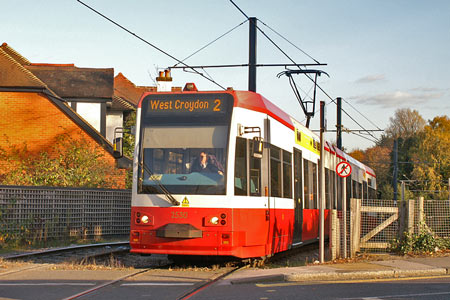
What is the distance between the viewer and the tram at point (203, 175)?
1244cm

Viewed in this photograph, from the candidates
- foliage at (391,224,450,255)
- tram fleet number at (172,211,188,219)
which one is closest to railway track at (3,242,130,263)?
tram fleet number at (172,211,188,219)

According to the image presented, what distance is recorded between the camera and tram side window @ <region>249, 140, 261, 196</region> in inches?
508

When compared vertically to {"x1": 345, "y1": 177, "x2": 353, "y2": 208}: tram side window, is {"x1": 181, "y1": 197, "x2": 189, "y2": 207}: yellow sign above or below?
below

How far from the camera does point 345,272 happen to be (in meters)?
11.8

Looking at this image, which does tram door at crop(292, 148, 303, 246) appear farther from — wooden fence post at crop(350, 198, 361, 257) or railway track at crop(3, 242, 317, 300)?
wooden fence post at crop(350, 198, 361, 257)

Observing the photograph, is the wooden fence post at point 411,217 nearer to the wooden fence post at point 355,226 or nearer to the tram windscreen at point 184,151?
the wooden fence post at point 355,226

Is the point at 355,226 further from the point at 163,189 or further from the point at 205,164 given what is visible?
the point at 163,189

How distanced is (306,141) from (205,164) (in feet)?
18.4

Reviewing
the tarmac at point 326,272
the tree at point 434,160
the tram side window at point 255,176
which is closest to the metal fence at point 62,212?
the tarmac at point 326,272

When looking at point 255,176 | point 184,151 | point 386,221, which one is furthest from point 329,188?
point 184,151

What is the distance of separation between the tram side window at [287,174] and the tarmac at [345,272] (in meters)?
2.08

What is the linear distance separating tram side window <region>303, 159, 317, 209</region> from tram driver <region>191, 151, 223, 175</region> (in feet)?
15.8

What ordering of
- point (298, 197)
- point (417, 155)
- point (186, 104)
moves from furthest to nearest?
point (417, 155), point (298, 197), point (186, 104)

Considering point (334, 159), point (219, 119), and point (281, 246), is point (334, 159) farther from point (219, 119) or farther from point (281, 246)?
point (219, 119)
